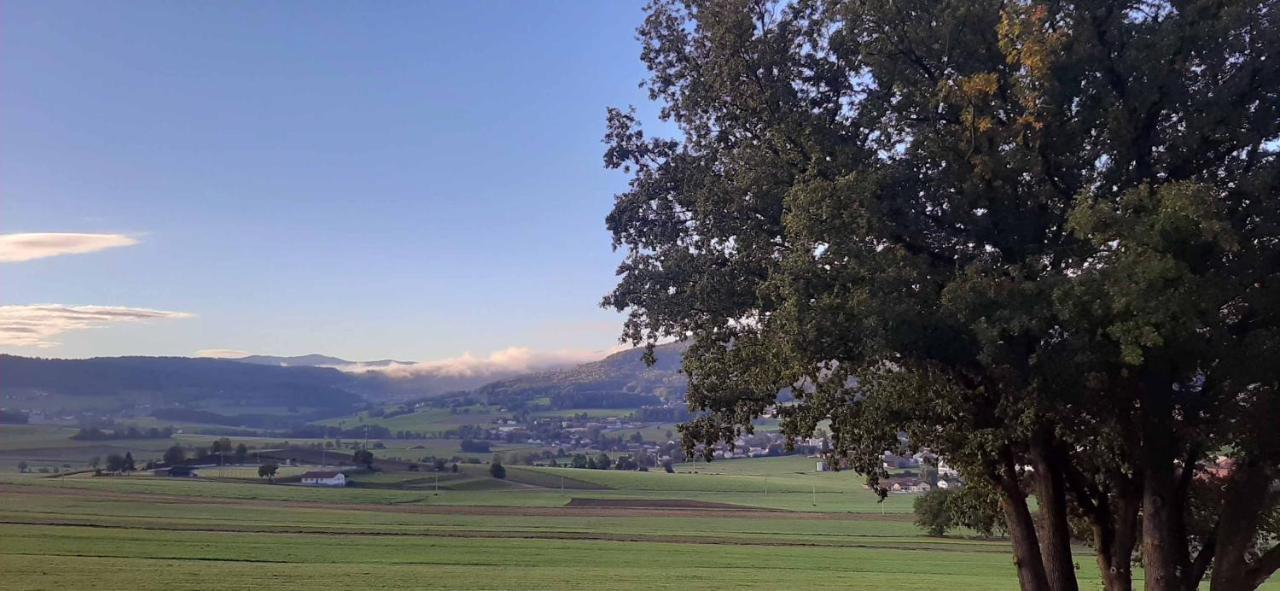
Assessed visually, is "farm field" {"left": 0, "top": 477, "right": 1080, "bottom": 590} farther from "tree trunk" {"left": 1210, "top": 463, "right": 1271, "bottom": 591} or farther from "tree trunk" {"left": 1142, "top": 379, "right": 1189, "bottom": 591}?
"tree trunk" {"left": 1210, "top": 463, "right": 1271, "bottom": 591}

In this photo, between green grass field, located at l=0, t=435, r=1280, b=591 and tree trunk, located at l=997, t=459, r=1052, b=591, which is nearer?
tree trunk, located at l=997, t=459, r=1052, b=591

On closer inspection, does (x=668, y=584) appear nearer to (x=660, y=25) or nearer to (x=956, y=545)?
(x=660, y=25)

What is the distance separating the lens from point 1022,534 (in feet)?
59.3

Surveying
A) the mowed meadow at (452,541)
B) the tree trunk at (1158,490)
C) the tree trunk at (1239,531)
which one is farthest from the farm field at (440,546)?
the tree trunk at (1239,531)

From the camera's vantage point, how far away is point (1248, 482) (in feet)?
51.3

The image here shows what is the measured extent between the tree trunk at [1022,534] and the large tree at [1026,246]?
5cm

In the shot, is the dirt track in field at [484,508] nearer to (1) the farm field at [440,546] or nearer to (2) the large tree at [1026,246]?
(1) the farm field at [440,546]

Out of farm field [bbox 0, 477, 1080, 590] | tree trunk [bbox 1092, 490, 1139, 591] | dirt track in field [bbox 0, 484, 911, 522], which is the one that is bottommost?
dirt track in field [bbox 0, 484, 911, 522]

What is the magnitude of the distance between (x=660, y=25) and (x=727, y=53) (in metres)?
2.61

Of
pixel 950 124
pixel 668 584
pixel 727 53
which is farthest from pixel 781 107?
pixel 668 584

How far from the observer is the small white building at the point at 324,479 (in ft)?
434

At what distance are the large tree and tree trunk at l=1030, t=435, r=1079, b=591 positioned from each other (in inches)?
2.0

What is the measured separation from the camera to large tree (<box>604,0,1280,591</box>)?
13453 millimetres

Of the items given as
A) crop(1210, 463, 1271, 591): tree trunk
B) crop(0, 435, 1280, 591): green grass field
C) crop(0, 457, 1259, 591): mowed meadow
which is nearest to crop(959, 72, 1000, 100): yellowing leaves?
crop(1210, 463, 1271, 591): tree trunk
